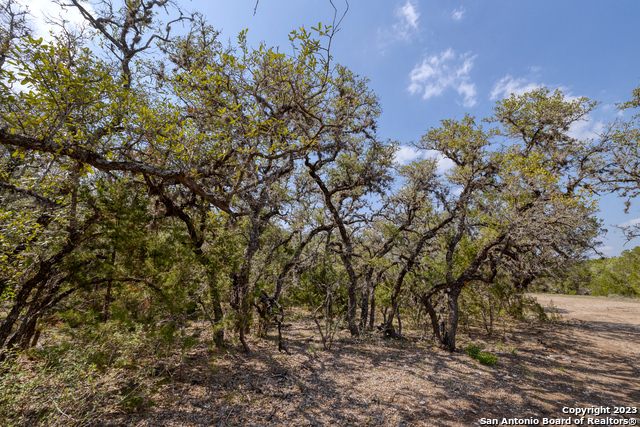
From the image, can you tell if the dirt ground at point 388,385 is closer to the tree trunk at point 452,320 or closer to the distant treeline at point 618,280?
the tree trunk at point 452,320

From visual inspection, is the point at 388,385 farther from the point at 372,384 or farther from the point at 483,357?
the point at 483,357

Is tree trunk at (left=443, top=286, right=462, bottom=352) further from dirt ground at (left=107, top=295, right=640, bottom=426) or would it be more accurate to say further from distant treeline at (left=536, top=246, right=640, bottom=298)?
distant treeline at (left=536, top=246, right=640, bottom=298)

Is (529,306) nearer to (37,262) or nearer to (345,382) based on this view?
(345,382)

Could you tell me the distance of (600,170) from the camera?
33.8ft

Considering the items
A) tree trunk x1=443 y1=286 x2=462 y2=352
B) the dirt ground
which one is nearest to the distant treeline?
the dirt ground

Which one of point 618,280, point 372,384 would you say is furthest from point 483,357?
point 618,280

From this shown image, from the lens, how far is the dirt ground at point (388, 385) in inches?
190

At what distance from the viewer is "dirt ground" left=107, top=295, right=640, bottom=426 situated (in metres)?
4.83

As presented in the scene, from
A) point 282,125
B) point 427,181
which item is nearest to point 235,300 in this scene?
point 282,125

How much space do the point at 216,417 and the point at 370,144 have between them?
30.6 feet

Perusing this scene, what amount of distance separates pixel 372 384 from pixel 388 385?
400 mm

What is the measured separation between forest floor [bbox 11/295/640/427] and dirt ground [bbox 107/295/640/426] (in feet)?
0.09

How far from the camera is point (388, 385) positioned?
634 centimetres

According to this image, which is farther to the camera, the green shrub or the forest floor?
the green shrub
